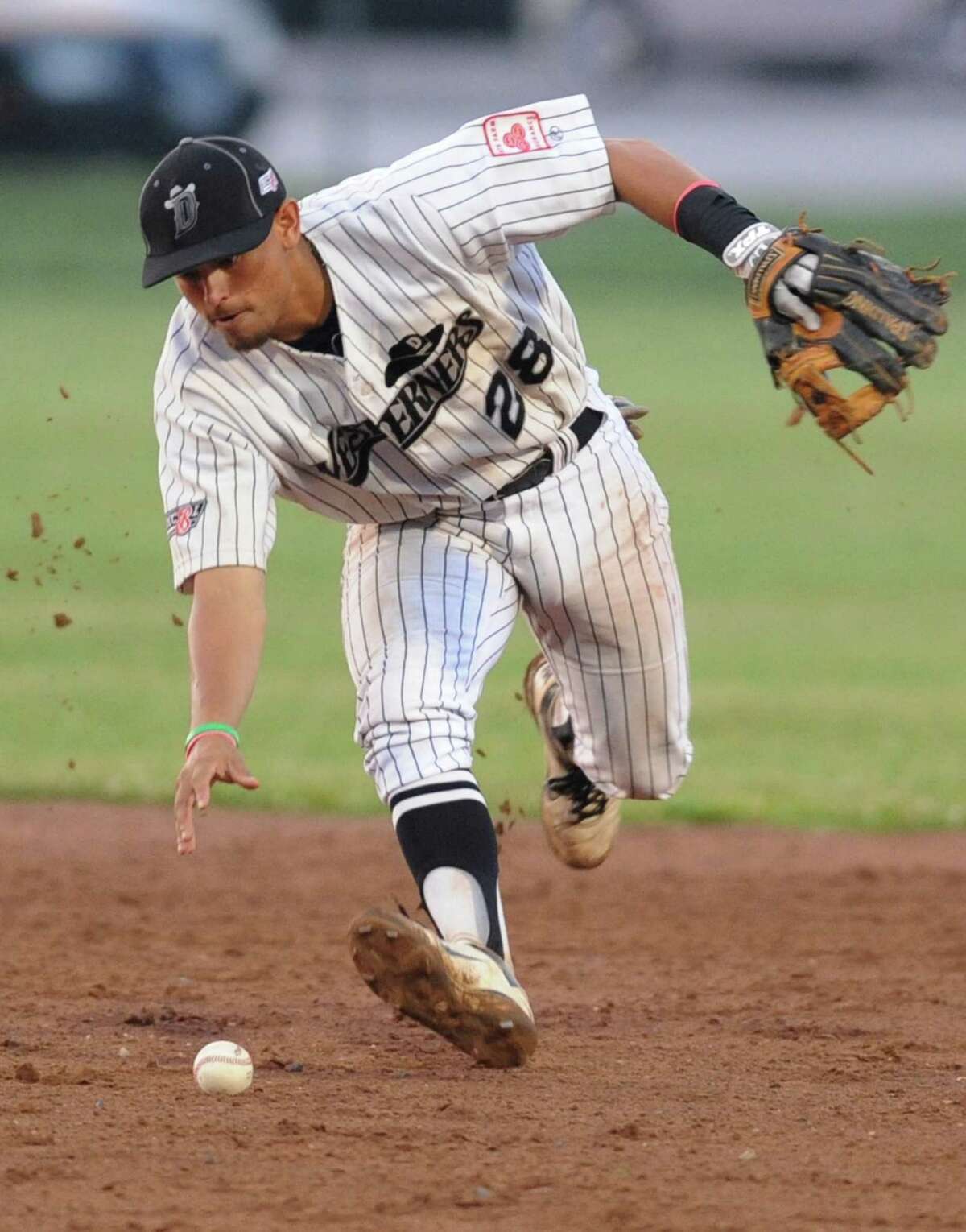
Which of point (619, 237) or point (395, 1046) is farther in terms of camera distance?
point (619, 237)

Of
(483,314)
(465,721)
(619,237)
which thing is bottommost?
(619,237)

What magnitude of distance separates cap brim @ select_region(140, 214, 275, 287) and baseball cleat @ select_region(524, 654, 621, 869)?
180 cm

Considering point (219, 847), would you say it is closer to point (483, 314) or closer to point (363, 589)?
point (363, 589)

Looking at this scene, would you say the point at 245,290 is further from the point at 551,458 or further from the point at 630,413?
the point at 630,413

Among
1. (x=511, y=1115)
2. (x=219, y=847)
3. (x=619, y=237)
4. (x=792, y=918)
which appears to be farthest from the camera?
(x=619, y=237)

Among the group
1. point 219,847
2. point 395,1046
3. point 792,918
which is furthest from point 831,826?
point 395,1046

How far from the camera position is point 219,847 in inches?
280

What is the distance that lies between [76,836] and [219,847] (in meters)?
0.49

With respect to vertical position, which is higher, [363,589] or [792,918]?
[363,589]

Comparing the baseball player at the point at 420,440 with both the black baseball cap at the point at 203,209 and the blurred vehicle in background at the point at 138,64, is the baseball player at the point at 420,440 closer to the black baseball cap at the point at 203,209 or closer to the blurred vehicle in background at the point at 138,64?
the black baseball cap at the point at 203,209

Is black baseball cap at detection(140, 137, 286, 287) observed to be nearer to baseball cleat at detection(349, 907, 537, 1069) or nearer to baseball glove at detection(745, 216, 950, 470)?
baseball glove at detection(745, 216, 950, 470)

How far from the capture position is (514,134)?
4.31 m

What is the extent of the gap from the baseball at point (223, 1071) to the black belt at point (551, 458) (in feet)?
4.13

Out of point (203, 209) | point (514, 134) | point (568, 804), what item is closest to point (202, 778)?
point (203, 209)
